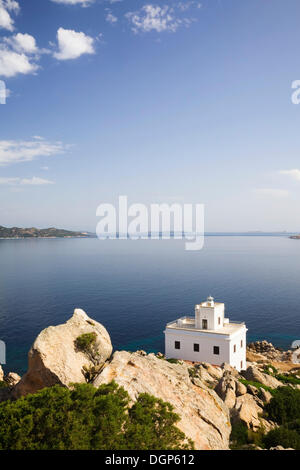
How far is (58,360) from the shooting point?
63.4 ft

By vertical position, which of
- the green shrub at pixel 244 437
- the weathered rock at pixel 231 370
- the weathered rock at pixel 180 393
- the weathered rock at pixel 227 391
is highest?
the weathered rock at pixel 180 393

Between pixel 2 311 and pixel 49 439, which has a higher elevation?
pixel 49 439

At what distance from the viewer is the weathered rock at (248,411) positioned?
2017cm

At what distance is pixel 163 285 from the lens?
9631 cm

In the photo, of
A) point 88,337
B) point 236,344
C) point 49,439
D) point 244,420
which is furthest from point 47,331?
point 236,344

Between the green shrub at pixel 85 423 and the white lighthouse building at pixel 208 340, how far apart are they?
28.0m

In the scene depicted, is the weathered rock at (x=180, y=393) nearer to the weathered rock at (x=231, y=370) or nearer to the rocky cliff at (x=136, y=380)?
the rocky cliff at (x=136, y=380)

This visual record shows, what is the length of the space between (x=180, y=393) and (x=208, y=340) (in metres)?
25.2

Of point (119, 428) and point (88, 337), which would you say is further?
point (88, 337)

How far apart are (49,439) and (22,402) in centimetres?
200

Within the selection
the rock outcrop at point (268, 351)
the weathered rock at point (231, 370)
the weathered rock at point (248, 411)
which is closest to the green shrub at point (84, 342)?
the weathered rock at point (248, 411)

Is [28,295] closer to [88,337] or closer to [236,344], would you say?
[236,344]
